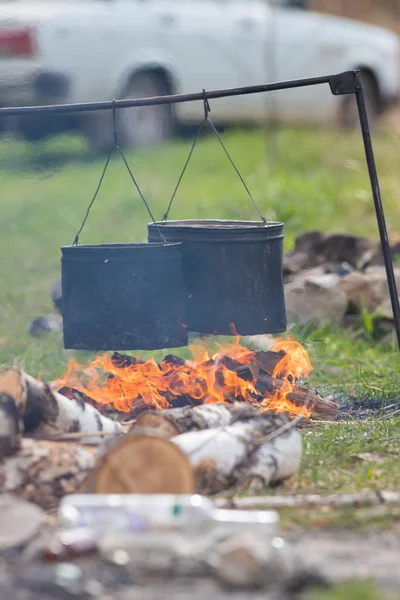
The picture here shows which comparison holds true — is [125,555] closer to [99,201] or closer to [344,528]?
[344,528]

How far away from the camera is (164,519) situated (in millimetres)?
3275

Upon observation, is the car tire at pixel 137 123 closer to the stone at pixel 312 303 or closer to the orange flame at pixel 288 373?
the stone at pixel 312 303

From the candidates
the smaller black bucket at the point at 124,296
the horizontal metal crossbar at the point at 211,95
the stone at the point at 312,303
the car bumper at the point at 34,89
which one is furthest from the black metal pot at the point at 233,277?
the car bumper at the point at 34,89

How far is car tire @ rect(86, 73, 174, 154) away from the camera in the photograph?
38.4ft

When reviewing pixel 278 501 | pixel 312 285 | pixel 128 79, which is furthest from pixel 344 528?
pixel 128 79

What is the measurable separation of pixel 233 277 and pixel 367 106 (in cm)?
981

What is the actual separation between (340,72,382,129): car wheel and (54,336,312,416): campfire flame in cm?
932

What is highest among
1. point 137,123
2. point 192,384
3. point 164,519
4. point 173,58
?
point 173,58

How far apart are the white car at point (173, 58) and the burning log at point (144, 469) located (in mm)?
6726

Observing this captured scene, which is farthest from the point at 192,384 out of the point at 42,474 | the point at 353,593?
the point at 353,593

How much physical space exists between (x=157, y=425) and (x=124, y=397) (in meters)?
0.75

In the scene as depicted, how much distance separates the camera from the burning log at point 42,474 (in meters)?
3.81

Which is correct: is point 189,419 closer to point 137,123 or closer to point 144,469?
point 144,469

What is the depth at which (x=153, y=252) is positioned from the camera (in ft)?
15.6
